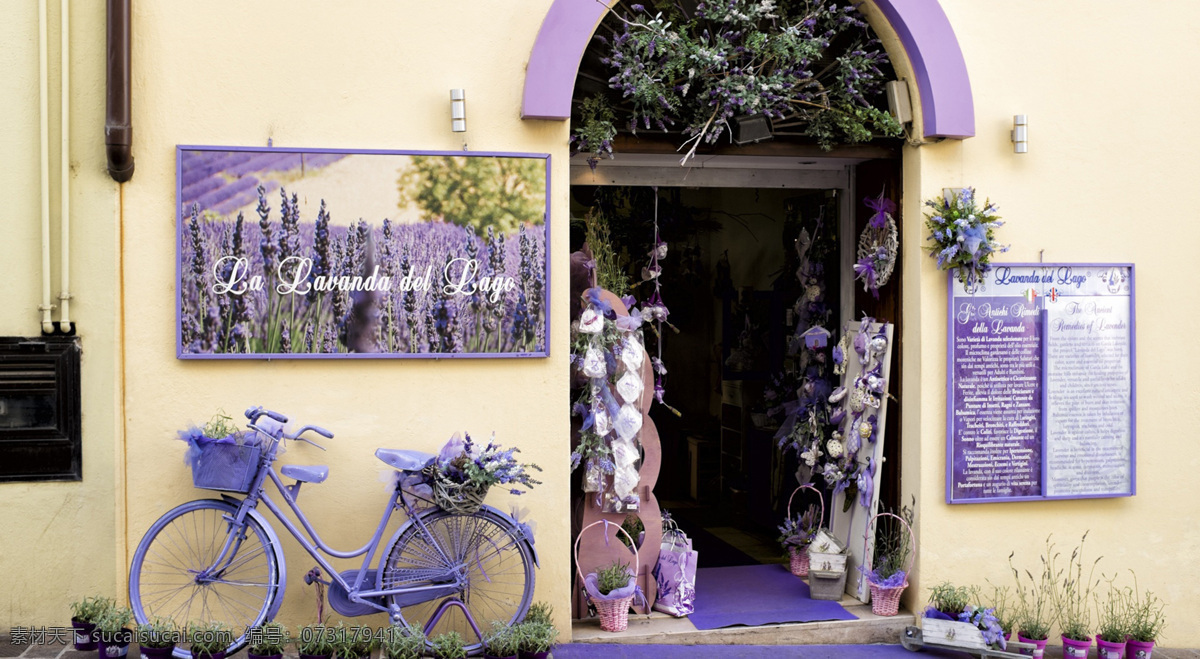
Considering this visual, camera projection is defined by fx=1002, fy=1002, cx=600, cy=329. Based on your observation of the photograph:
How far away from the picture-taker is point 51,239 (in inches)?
209

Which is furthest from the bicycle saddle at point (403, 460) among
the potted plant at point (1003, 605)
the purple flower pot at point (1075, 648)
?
the purple flower pot at point (1075, 648)

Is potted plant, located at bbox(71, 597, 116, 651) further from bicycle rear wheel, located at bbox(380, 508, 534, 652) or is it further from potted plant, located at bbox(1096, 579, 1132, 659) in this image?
potted plant, located at bbox(1096, 579, 1132, 659)

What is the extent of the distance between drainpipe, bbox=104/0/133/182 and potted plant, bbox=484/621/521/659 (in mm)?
3142

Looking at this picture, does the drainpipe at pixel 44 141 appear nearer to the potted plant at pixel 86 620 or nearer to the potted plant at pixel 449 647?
the potted plant at pixel 86 620

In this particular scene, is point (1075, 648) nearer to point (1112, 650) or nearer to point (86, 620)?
point (1112, 650)

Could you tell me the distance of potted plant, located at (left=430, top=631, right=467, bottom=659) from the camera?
17.0 ft

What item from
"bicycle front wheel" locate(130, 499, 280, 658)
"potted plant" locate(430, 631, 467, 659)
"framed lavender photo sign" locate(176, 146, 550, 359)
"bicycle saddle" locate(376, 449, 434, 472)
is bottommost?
"potted plant" locate(430, 631, 467, 659)

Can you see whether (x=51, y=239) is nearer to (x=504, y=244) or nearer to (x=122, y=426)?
(x=122, y=426)

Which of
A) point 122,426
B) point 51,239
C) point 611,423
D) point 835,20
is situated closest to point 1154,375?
point 835,20

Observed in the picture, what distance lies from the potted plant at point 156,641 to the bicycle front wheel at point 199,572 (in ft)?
0.66

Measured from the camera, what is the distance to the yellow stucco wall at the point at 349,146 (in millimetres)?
5320

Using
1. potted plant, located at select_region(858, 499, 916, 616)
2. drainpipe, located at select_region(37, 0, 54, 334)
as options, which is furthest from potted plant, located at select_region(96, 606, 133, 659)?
potted plant, located at select_region(858, 499, 916, 616)

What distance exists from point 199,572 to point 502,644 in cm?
163

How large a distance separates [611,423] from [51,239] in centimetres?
323
